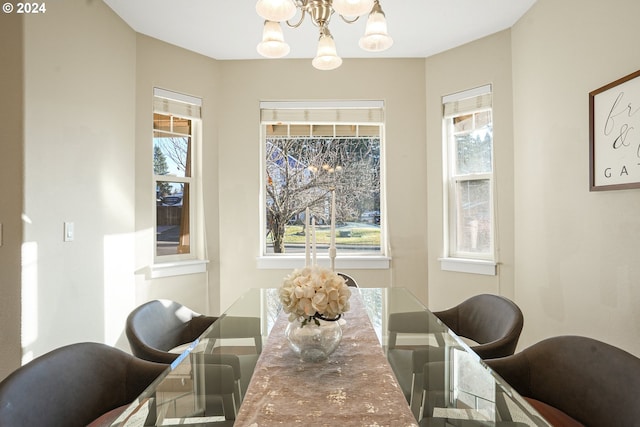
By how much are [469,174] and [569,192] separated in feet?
3.30

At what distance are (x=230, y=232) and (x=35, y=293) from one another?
1630mm

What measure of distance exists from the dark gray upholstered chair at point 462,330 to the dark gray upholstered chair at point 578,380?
0.19 metres

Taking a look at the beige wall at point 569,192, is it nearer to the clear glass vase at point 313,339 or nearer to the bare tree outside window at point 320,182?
the bare tree outside window at point 320,182

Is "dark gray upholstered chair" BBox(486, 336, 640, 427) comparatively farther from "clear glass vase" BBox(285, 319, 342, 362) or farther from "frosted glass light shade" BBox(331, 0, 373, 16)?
"frosted glass light shade" BBox(331, 0, 373, 16)

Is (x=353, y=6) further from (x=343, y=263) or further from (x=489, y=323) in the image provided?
(x=343, y=263)

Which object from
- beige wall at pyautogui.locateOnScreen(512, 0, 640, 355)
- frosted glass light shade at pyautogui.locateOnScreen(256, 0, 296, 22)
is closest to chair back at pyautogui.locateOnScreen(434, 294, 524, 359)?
beige wall at pyautogui.locateOnScreen(512, 0, 640, 355)

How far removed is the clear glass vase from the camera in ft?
3.98

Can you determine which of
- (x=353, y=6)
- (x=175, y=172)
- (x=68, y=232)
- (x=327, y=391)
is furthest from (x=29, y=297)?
(x=353, y=6)

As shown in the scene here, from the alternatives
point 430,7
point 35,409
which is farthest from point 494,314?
point 430,7

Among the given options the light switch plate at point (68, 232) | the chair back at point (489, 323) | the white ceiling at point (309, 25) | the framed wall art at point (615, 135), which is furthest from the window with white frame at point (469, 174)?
the light switch plate at point (68, 232)

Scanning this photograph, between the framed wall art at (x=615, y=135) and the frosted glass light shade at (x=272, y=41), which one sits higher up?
the frosted glass light shade at (x=272, y=41)

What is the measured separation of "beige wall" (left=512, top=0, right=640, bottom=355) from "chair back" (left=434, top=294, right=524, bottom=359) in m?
0.69

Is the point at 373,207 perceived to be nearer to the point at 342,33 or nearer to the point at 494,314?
the point at 342,33

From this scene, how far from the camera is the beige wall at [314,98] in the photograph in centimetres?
356
